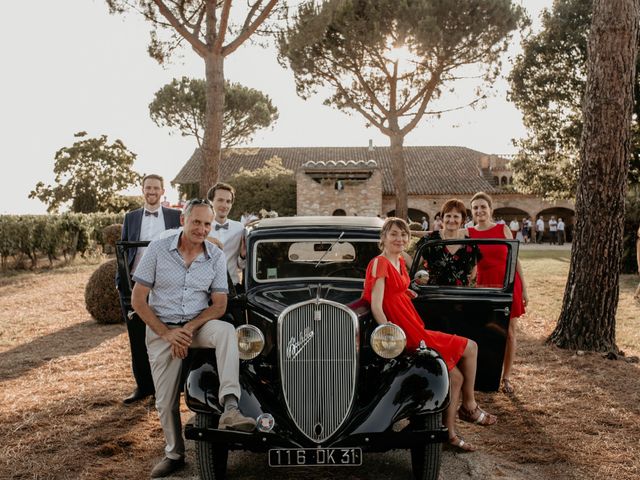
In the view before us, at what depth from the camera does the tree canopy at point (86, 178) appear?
4556cm

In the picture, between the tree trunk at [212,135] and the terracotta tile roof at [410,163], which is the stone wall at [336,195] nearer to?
the terracotta tile roof at [410,163]

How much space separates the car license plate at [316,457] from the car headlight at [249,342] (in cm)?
66

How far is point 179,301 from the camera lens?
3.80 meters

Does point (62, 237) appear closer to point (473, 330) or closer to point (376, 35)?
point (376, 35)

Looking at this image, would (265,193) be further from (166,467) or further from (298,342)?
(298,342)

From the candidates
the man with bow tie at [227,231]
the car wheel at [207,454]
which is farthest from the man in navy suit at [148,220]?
the car wheel at [207,454]

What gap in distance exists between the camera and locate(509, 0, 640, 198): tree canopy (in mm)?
21172

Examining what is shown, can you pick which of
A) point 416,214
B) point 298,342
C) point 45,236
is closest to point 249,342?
point 298,342

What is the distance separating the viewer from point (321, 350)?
3.70m

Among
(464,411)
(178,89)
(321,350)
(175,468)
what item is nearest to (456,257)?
(464,411)

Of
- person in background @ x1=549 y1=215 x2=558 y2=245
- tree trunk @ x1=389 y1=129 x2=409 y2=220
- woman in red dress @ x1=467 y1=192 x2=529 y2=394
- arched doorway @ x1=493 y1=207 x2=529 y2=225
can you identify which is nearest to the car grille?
woman in red dress @ x1=467 y1=192 x2=529 y2=394

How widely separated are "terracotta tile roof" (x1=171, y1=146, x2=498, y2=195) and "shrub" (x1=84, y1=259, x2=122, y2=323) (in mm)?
30658

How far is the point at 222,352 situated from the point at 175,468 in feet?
3.09

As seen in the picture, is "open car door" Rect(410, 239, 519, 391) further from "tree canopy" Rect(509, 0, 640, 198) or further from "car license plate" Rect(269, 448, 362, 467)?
"tree canopy" Rect(509, 0, 640, 198)
